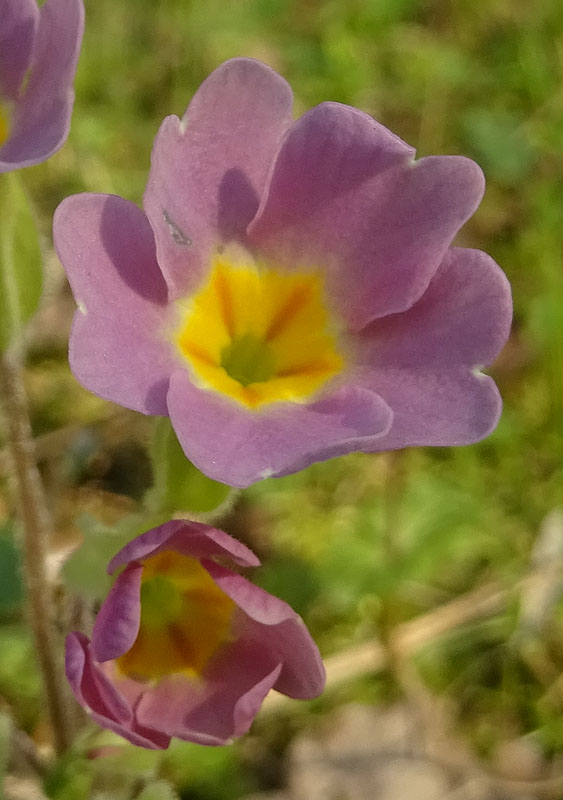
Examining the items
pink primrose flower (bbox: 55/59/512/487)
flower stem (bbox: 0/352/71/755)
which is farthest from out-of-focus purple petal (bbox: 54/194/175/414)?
flower stem (bbox: 0/352/71/755)

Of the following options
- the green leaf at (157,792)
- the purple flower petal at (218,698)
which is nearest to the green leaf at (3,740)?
the green leaf at (157,792)

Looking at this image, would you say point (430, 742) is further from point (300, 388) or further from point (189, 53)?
point (189, 53)

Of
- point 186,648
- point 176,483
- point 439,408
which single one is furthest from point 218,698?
point 439,408

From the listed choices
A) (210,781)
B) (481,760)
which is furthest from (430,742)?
(210,781)

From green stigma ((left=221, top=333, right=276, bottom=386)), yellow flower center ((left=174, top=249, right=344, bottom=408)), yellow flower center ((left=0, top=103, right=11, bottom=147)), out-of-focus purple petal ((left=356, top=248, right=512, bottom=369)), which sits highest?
yellow flower center ((left=0, top=103, right=11, bottom=147))

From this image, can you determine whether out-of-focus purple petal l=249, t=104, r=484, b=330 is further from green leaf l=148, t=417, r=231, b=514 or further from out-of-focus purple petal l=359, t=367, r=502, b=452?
green leaf l=148, t=417, r=231, b=514

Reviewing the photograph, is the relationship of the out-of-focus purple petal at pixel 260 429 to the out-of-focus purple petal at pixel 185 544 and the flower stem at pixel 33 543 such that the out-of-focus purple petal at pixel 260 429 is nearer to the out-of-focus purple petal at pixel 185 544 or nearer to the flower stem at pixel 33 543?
the out-of-focus purple petal at pixel 185 544

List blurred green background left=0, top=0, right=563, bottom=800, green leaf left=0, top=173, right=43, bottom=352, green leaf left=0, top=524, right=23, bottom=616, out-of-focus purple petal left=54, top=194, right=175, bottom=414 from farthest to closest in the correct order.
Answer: blurred green background left=0, top=0, right=563, bottom=800, green leaf left=0, top=524, right=23, bottom=616, green leaf left=0, top=173, right=43, bottom=352, out-of-focus purple petal left=54, top=194, right=175, bottom=414
